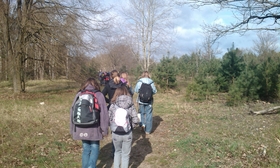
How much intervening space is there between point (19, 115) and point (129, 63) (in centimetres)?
3001

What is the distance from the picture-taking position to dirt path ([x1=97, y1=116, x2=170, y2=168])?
Result: 5130mm

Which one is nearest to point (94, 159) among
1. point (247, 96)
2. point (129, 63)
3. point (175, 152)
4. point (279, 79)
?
point (175, 152)

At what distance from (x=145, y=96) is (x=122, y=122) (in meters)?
2.82

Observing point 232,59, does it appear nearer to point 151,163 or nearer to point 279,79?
point 279,79

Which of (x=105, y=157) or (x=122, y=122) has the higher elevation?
(x=122, y=122)

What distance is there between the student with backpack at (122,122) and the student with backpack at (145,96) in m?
2.61

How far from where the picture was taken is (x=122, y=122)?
404 centimetres

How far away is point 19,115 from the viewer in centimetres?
867

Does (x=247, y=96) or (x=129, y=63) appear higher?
(x=129, y=63)

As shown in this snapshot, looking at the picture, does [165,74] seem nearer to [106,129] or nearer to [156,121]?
[156,121]

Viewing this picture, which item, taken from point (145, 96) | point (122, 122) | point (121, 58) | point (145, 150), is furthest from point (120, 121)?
point (121, 58)

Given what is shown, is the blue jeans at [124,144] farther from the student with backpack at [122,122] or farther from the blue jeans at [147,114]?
the blue jeans at [147,114]

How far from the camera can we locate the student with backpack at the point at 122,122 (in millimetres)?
4051

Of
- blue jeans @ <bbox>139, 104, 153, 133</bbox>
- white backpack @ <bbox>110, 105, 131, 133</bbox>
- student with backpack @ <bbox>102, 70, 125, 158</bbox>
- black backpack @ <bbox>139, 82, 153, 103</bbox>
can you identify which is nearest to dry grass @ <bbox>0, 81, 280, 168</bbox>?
blue jeans @ <bbox>139, 104, 153, 133</bbox>
